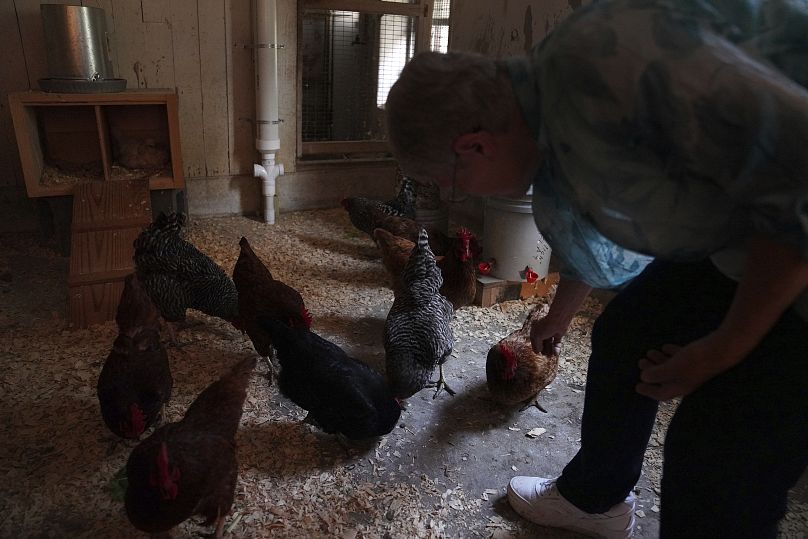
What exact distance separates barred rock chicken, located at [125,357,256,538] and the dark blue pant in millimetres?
1010

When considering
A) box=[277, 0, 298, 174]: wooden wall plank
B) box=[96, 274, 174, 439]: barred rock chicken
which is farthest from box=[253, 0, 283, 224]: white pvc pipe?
box=[96, 274, 174, 439]: barred rock chicken

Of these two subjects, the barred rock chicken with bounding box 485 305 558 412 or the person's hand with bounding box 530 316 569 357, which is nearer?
the person's hand with bounding box 530 316 569 357

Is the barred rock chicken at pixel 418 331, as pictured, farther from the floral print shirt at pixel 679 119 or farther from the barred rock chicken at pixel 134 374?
the floral print shirt at pixel 679 119

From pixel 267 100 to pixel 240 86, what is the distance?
270mm

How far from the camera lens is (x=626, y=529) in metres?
1.55

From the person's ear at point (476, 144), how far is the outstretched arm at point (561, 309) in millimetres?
555

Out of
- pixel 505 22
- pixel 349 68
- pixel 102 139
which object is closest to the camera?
pixel 102 139

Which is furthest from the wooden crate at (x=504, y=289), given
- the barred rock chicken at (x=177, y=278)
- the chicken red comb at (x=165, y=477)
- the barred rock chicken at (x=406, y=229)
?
the chicken red comb at (x=165, y=477)

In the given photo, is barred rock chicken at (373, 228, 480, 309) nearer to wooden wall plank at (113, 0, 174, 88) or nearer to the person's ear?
the person's ear

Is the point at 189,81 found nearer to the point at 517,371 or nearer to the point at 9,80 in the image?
the point at 9,80

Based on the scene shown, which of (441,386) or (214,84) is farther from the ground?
(214,84)

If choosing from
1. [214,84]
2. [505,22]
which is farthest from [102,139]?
[505,22]

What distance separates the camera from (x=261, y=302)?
227cm

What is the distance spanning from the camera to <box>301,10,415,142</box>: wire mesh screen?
443 cm
